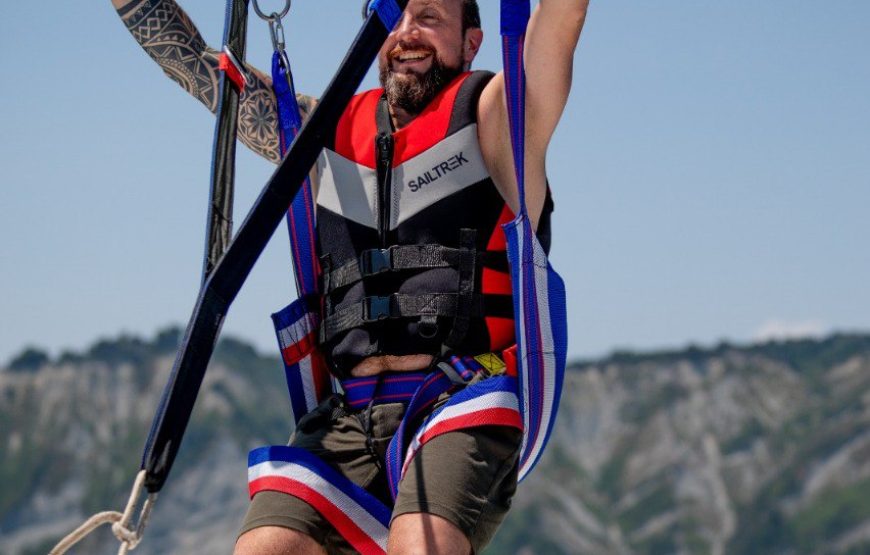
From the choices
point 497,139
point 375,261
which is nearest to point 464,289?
point 375,261

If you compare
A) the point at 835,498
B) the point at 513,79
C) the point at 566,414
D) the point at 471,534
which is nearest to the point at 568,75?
the point at 513,79

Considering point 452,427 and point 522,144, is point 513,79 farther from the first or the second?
point 452,427

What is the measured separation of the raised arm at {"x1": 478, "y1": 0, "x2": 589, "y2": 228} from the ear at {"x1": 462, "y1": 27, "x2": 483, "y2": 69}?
0.44m

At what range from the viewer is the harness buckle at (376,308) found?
4977mm

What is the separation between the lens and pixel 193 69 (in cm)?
612

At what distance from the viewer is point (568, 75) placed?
486 cm

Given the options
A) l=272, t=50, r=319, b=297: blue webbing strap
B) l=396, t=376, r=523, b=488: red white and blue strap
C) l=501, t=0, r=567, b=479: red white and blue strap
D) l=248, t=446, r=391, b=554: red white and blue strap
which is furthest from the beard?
l=248, t=446, r=391, b=554: red white and blue strap

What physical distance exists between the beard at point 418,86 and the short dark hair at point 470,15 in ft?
0.80

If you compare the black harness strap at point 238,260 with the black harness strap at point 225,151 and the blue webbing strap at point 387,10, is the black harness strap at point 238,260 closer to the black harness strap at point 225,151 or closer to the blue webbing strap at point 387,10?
the blue webbing strap at point 387,10

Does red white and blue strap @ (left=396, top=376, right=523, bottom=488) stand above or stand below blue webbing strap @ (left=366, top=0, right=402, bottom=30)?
below

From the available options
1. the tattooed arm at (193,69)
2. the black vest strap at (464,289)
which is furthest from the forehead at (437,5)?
the black vest strap at (464,289)

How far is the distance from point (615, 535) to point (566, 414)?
1010 cm

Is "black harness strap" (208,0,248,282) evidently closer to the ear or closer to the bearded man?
the bearded man

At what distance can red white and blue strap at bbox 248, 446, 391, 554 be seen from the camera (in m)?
4.89
